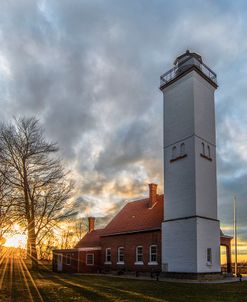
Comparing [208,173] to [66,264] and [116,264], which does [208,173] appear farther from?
[66,264]

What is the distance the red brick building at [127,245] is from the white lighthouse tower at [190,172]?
2039 millimetres

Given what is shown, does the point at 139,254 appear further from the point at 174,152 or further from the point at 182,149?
the point at 182,149

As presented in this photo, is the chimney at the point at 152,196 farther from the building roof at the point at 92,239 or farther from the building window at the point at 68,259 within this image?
the building window at the point at 68,259

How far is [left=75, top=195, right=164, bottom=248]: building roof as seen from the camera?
26.5m

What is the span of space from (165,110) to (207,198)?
7.64 meters

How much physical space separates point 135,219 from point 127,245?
7.55ft

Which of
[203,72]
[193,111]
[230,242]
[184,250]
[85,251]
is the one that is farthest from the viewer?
[85,251]

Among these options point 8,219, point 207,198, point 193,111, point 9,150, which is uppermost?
point 193,111

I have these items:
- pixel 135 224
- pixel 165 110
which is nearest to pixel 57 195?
pixel 135 224

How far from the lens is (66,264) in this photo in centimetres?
3219

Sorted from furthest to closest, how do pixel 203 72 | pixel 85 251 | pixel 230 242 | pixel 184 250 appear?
pixel 85 251 < pixel 230 242 < pixel 203 72 < pixel 184 250

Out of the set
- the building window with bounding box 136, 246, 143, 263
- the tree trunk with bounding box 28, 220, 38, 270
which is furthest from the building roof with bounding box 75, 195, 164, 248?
the tree trunk with bounding box 28, 220, 38, 270

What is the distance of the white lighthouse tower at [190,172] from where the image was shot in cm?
2173

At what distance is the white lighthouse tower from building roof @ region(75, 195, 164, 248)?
2.56 meters
